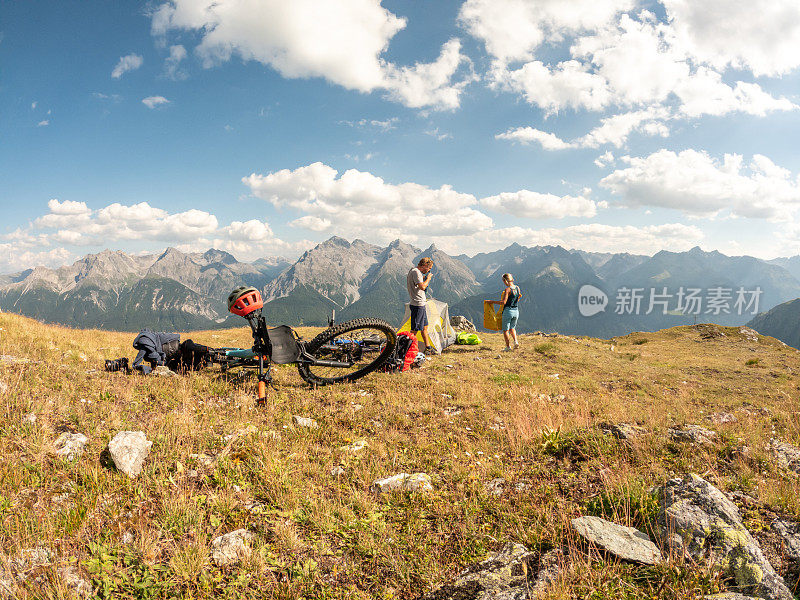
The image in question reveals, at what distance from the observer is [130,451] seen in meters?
4.38

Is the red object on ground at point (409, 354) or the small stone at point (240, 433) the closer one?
the small stone at point (240, 433)

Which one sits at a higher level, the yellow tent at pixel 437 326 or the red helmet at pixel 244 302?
the red helmet at pixel 244 302

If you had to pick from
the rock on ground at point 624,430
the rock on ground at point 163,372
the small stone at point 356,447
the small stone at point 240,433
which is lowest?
the rock on ground at point 163,372

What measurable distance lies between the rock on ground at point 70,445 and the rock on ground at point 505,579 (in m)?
4.84

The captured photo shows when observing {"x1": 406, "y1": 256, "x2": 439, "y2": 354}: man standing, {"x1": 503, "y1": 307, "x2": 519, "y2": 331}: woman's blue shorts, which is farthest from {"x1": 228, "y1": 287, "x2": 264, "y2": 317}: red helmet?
{"x1": 503, "y1": 307, "x2": 519, "y2": 331}: woman's blue shorts

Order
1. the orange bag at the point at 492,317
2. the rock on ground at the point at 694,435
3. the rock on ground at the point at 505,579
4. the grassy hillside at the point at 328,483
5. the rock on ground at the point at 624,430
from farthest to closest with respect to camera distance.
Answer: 1. the orange bag at the point at 492,317
2. the rock on ground at the point at 624,430
3. the rock on ground at the point at 694,435
4. the grassy hillside at the point at 328,483
5. the rock on ground at the point at 505,579

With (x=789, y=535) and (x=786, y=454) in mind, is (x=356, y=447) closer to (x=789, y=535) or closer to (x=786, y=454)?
(x=789, y=535)

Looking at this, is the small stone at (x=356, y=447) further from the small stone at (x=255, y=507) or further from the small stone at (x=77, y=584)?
the small stone at (x=77, y=584)

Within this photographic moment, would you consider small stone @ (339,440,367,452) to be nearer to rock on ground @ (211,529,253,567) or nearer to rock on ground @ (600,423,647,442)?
rock on ground @ (211,529,253,567)

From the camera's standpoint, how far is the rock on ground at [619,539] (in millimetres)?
2972

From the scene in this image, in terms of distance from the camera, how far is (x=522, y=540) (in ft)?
11.2

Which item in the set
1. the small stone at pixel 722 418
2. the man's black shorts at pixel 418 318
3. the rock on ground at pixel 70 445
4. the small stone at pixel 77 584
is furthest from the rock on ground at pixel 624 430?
the rock on ground at pixel 70 445

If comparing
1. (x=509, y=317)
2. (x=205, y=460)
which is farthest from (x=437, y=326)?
(x=205, y=460)

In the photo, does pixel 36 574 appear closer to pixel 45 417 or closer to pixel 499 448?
pixel 45 417
